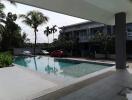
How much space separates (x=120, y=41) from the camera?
1165 cm

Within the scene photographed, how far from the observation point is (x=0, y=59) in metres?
8.52

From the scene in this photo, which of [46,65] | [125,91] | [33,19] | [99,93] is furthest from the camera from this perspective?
[33,19]

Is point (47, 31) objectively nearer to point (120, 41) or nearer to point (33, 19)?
point (33, 19)

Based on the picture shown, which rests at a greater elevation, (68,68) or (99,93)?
(99,93)

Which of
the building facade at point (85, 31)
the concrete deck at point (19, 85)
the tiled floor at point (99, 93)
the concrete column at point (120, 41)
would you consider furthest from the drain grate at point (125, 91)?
the building facade at point (85, 31)

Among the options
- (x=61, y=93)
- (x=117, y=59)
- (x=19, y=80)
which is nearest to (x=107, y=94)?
(x=61, y=93)

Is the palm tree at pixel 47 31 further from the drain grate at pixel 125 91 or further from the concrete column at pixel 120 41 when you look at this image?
the drain grate at pixel 125 91

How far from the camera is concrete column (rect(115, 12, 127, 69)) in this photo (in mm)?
11500

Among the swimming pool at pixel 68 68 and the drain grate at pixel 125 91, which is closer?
the drain grate at pixel 125 91

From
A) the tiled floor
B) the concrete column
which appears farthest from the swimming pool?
the tiled floor

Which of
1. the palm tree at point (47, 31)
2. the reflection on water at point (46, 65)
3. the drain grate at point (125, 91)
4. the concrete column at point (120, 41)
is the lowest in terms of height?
the reflection on water at point (46, 65)

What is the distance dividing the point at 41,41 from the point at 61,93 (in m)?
32.4

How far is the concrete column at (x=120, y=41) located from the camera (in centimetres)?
1150

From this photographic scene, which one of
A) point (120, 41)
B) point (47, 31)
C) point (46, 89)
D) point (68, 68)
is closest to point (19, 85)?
point (46, 89)
